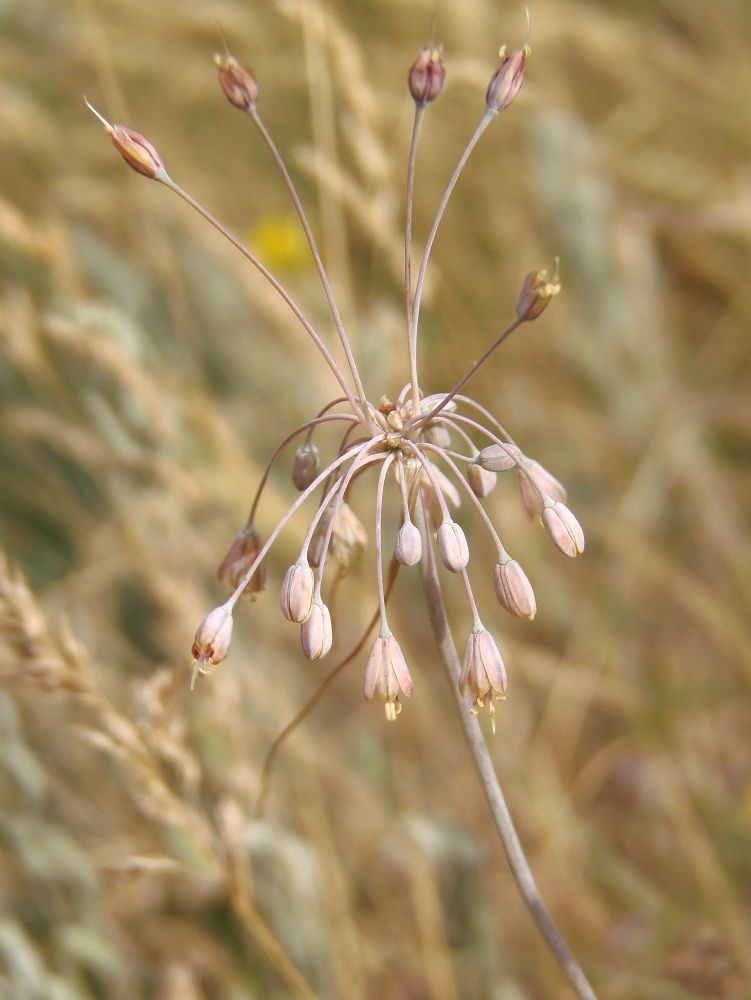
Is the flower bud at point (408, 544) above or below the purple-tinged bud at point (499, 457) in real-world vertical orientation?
below

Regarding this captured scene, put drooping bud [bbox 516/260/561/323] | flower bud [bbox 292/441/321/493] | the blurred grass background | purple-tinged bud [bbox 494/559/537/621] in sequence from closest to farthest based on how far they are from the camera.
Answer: drooping bud [bbox 516/260/561/323]
purple-tinged bud [bbox 494/559/537/621]
flower bud [bbox 292/441/321/493]
the blurred grass background

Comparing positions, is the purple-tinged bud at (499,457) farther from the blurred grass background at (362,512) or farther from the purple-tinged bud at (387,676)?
the blurred grass background at (362,512)

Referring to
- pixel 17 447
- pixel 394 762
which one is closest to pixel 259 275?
pixel 17 447

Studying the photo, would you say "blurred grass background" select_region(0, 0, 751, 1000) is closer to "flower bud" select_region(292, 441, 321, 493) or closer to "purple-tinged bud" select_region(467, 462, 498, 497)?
"flower bud" select_region(292, 441, 321, 493)

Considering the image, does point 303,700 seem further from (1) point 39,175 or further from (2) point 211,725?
(1) point 39,175

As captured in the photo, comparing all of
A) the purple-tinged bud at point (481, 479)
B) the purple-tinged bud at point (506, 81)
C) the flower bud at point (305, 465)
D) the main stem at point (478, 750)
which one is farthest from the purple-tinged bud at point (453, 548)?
the purple-tinged bud at point (506, 81)

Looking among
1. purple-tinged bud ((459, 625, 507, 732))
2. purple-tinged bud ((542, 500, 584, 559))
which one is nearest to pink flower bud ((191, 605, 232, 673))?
purple-tinged bud ((459, 625, 507, 732))
